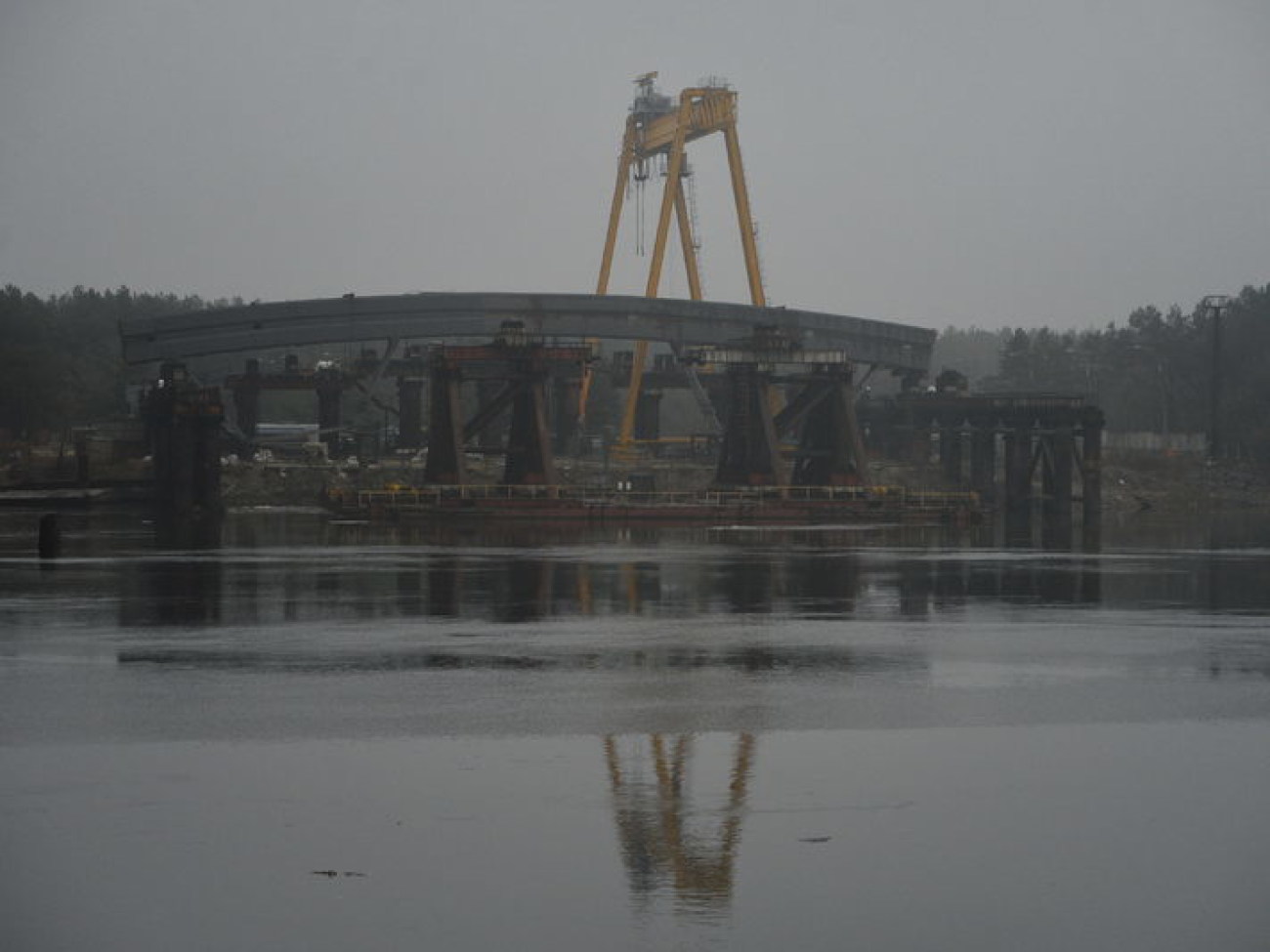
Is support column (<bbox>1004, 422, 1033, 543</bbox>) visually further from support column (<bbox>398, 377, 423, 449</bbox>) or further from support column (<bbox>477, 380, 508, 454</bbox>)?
support column (<bbox>398, 377, 423, 449</bbox>)

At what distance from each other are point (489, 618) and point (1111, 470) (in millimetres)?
107205

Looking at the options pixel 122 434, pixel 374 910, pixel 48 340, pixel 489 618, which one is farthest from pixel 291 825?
pixel 48 340

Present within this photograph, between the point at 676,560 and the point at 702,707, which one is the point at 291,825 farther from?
the point at 676,560

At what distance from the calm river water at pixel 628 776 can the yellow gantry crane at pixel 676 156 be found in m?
A: 83.1

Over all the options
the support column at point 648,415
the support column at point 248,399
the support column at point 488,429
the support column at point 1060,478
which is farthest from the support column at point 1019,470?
the support column at point 248,399

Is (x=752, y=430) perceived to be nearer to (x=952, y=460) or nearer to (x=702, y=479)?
(x=702, y=479)

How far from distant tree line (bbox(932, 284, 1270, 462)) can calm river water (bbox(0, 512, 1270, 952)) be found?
Result: 126 metres

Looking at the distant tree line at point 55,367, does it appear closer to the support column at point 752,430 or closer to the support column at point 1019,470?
the support column at point 752,430

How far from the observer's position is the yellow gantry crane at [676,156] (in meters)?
115

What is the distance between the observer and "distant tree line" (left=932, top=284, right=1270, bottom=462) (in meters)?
151

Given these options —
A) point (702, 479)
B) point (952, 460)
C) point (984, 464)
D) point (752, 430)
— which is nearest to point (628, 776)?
point (752, 430)

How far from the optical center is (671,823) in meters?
Result: 13.8

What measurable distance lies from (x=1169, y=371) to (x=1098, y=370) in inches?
538

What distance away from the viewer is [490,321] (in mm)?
97688
